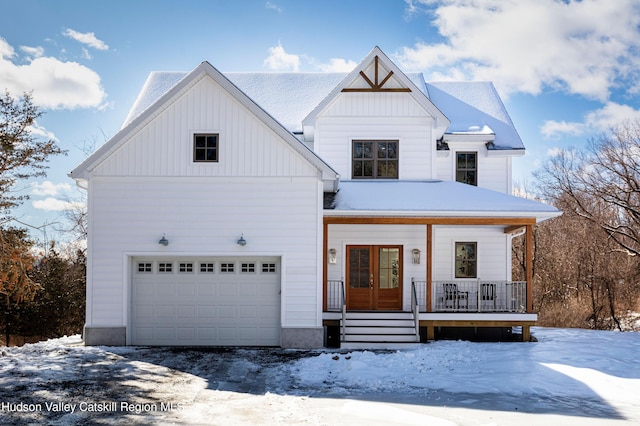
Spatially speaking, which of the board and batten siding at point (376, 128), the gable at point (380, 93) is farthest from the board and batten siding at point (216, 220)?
the gable at point (380, 93)

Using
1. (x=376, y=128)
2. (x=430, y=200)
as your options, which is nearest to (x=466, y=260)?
(x=430, y=200)

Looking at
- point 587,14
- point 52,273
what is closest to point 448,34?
point 587,14

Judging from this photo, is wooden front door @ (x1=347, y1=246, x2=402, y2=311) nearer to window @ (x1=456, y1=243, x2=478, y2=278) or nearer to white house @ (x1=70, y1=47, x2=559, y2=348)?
white house @ (x1=70, y1=47, x2=559, y2=348)

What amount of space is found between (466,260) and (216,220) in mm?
8052

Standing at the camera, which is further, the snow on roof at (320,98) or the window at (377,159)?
the snow on roof at (320,98)

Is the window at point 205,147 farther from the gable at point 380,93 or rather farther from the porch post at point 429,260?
the porch post at point 429,260

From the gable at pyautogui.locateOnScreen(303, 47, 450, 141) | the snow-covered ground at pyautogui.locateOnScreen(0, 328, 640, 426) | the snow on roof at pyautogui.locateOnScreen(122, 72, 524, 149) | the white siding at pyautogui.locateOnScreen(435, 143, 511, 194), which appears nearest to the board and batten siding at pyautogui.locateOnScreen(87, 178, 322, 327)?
the snow-covered ground at pyautogui.locateOnScreen(0, 328, 640, 426)

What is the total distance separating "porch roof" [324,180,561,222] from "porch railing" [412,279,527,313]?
6.96 feet

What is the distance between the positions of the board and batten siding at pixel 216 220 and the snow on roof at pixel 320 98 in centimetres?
495

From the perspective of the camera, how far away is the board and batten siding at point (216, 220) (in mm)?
14195

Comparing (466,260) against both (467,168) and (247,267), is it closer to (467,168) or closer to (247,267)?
(467,168)

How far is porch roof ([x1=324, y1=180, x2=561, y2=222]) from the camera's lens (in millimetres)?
14859

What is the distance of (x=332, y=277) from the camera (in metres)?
16.9

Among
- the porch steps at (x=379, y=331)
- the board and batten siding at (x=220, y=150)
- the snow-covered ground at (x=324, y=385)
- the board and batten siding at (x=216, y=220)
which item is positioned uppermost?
the board and batten siding at (x=220, y=150)
